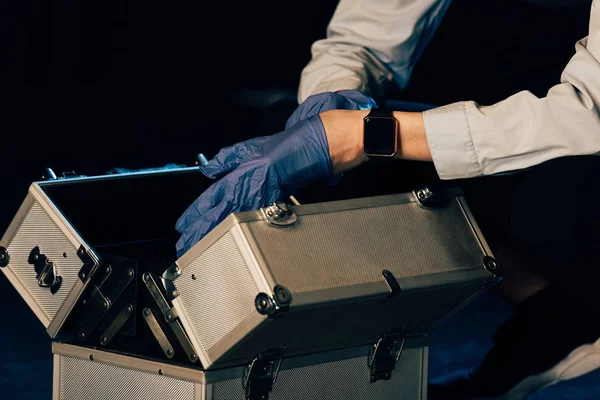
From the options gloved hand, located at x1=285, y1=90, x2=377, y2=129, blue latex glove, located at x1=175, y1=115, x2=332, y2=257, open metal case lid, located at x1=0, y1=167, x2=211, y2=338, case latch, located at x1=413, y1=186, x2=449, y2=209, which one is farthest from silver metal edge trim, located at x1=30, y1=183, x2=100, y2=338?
case latch, located at x1=413, y1=186, x2=449, y2=209

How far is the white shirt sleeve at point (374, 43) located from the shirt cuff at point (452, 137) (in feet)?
1.23

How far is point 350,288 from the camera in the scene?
103 centimetres

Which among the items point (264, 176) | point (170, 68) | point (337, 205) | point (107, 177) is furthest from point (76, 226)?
point (170, 68)

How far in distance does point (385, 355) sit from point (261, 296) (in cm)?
33

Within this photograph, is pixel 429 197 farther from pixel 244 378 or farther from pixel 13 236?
pixel 13 236

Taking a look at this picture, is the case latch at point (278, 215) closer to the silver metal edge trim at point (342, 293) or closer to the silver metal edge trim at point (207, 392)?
the silver metal edge trim at point (342, 293)

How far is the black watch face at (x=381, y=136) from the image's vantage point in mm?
1157

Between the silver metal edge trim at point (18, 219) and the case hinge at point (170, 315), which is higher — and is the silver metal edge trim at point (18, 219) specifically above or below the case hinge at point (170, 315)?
above

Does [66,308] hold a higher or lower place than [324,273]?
lower

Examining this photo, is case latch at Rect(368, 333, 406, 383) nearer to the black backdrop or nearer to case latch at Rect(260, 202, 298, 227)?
case latch at Rect(260, 202, 298, 227)

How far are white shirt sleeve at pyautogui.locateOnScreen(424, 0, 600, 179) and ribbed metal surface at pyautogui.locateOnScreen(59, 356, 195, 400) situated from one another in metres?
0.51

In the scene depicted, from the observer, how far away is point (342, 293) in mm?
1023

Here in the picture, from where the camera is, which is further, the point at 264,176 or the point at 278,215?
the point at 264,176

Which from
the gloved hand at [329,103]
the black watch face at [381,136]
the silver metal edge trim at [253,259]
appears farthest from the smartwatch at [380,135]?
the silver metal edge trim at [253,259]
